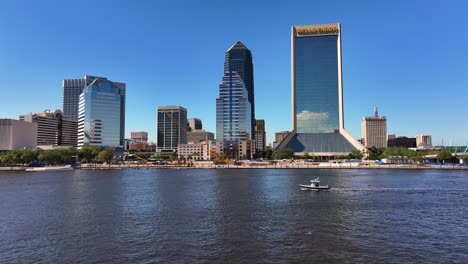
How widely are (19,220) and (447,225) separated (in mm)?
59415

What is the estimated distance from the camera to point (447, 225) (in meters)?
45.2

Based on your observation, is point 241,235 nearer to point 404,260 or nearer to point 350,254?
point 350,254

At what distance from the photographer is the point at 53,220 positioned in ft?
160

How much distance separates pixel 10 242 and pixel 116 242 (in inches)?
466

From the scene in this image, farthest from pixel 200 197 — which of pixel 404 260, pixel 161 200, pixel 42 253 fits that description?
pixel 404 260

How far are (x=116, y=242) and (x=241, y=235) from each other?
14060mm

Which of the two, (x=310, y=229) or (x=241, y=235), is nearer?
(x=241, y=235)

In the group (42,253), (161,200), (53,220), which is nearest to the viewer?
(42,253)

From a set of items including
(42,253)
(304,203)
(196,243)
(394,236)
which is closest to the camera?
(42,253)

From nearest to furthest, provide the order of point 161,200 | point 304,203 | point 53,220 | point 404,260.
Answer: point 404,260
point 53,220
point 304,203
point 161,200

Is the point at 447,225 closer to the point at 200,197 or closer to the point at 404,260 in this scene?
the point at 404,260

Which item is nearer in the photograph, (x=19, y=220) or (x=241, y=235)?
(x=241, y=235)

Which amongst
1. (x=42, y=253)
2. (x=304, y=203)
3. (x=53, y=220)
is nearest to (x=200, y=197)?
(x=304, y=203)

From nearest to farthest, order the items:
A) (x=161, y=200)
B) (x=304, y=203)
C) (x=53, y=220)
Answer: (x=53, y=220) → (x=304, y=203) → (x=161, y=200)
